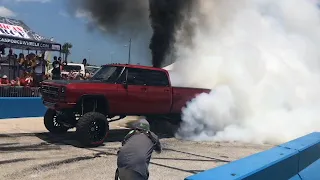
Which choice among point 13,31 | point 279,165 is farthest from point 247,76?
point 13,31

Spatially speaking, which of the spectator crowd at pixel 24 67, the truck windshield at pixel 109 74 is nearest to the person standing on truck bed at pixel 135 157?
the truck windshield at pixel 109 74

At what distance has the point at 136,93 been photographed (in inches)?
376

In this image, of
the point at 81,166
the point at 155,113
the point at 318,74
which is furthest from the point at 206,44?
the point at 81,166

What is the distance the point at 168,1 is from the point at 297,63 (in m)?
5.70

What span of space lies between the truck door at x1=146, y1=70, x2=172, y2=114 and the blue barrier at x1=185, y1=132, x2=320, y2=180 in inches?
174

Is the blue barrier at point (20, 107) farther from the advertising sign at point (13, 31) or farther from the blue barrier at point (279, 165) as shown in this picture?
the blue barrier at point (279, 165)

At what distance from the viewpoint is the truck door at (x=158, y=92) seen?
990 cm

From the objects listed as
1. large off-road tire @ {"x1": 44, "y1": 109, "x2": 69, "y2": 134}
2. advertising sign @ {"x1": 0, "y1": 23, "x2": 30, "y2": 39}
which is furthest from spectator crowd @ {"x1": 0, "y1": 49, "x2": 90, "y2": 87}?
large off-road tire @ {"x1": 44, "y1": 109, "x2": 69, "y2": 134}

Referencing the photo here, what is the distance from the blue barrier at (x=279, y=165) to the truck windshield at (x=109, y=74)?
15.7 feet

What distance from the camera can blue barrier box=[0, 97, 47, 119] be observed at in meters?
11.2

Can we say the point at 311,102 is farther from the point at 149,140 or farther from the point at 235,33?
the point at 149,140

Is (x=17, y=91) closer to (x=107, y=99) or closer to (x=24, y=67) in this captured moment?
(x=24, y=67)

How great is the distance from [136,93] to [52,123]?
7.70 feet

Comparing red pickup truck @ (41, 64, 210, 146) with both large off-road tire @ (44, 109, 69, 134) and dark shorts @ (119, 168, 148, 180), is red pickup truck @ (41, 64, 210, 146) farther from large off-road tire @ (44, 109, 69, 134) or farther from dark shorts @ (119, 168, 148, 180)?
dark shorts @ (119, 168, 148, 180)
